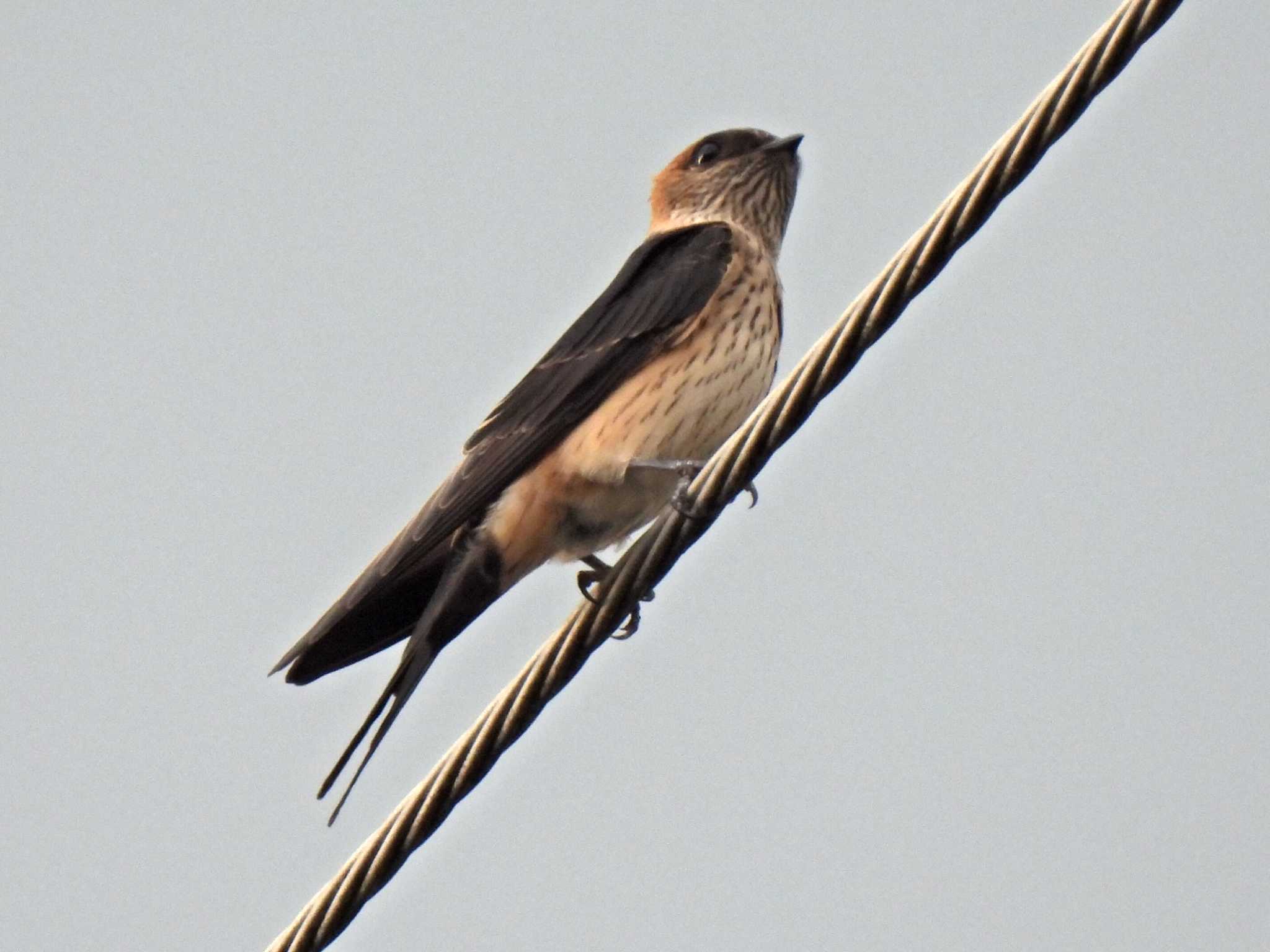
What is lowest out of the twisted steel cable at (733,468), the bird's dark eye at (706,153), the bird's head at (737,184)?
the twisted steel cable at (733,468)

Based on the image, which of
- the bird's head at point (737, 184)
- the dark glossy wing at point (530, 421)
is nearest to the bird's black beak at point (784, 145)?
the bird's head at point (737, 184)

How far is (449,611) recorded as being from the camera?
5.60 m

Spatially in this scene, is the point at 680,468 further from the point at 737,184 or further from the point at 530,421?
the point at 737,184

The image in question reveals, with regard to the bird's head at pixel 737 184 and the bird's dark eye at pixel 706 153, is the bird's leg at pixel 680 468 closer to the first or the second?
the bird's head at pixel 737 184

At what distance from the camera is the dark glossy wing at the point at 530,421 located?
551 cm

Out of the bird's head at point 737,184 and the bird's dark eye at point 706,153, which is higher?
the bird's dark eye at point 706,153

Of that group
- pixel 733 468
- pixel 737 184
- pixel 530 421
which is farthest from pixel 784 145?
pixel 733 468

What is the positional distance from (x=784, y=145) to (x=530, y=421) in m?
2.23

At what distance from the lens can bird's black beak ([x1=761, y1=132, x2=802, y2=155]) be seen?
24.5 ft

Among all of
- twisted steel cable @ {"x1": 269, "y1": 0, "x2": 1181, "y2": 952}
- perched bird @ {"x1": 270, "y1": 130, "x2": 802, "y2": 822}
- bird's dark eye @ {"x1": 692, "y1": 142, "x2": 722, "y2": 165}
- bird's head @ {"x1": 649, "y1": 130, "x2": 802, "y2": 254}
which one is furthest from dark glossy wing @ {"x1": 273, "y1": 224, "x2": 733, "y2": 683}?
bird's dark eye @ {"x1": 692, "y1": 142, "x2": 722, "y2": 165}

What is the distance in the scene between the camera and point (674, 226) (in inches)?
300

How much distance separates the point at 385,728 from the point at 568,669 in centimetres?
77

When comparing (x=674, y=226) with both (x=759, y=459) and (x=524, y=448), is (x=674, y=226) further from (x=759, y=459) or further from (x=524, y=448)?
(x=759, y=459)

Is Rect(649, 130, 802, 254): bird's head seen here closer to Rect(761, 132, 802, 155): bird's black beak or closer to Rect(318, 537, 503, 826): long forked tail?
Rect(761, 132, 802, 155): bird's black beak
